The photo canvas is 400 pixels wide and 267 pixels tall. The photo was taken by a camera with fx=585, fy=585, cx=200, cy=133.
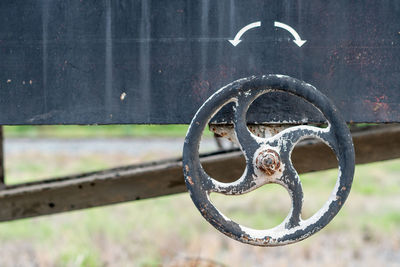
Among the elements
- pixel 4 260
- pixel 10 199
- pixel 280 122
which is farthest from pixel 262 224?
pixel 280 122

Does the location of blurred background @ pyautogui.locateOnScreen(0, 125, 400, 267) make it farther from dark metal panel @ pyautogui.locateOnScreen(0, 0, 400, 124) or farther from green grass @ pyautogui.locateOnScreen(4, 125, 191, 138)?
green grass @ pyautogui.locateOnScreen(4, 125, 191, 138)

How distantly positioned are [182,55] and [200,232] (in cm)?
439

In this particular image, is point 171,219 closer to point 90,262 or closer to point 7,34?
point 90,262

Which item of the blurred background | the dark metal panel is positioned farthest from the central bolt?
the blurred background

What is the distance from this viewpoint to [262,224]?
22.4ft

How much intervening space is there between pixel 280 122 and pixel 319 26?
1.33 feet

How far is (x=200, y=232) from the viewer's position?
647cm

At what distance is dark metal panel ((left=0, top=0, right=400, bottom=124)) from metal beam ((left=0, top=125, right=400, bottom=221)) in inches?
42.5

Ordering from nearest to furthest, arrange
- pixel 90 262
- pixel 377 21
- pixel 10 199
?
1. pixel 377 21
2. pixel 10 199
3. pixel 90 262

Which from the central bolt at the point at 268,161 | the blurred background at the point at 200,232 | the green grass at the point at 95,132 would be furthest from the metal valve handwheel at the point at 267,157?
the green grass at the point at 95,132

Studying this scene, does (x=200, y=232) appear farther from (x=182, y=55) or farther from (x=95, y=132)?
(x=95, y=132)

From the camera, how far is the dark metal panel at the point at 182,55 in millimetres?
2295

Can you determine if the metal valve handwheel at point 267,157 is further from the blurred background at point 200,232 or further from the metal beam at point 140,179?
the blurred background at point 200,232

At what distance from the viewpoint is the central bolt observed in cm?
217
